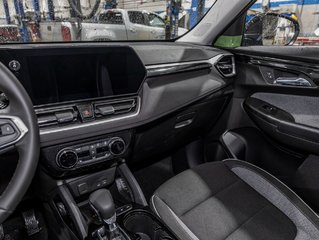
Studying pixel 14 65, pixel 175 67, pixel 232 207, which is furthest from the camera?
pixel 175 67

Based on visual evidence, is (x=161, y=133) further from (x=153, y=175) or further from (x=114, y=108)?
(x=153, y=175)

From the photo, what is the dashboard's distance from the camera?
2.96 feet

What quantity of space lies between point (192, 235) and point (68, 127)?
570 mm

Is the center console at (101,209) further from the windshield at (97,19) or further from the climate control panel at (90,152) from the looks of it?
the windshield at (97,19)

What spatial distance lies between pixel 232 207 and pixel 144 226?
35 centimetres

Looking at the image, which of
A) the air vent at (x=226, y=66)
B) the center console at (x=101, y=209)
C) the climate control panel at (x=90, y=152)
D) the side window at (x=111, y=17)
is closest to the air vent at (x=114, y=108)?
the climate control panel at (x=90, y=152)

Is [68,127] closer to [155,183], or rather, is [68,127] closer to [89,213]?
[89,213]

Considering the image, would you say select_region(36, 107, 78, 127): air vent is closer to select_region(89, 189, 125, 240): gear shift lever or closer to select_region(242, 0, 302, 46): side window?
select_region(89, 189, 125, 240): gear shift lever

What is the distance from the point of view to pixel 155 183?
5.77 feet

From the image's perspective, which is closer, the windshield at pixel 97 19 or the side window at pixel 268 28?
the windshield at pixel 97 19

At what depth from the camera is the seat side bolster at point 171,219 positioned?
3.22 ft

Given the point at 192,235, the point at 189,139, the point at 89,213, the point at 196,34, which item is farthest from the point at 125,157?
the point at 196,34

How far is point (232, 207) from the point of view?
3.52ft

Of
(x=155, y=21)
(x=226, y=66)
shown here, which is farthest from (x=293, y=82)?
(x=155, y=21)
